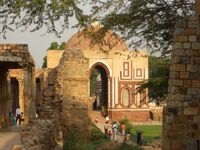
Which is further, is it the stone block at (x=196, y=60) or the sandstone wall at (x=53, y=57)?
the sandstone wall at (x=53, y=57)

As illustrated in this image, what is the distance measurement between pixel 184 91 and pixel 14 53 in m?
9.19

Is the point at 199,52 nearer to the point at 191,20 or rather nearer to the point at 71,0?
the point at 191,20

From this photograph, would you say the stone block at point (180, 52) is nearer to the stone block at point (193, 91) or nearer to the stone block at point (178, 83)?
the stone block at point (178, 83)

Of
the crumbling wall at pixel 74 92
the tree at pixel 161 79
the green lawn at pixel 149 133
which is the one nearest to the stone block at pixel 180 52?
the crumbling wall at pixel 74 92

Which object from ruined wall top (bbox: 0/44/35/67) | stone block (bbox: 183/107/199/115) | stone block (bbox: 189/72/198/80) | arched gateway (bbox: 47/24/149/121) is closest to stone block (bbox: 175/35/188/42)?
stone block (bbox: 189/72/198/80)

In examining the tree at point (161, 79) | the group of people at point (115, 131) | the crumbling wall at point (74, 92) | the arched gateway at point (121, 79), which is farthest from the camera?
the arched gateway at point (121, 79)

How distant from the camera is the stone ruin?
8.28 m

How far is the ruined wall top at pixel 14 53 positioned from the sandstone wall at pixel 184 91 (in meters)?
8.84

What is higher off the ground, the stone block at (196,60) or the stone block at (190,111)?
the stone block at (196,60)

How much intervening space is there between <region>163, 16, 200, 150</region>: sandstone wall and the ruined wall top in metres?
8.84

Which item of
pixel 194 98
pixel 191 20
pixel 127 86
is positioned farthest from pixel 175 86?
pixel 127 86

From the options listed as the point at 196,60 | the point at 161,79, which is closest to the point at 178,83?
the point at 196,60

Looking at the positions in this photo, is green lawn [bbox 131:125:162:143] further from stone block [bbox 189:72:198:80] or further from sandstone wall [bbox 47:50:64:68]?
stone block [bbox 189:72:198:80]

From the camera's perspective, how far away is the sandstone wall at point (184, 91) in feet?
27.2
